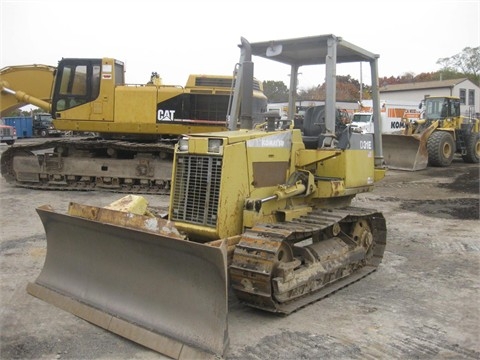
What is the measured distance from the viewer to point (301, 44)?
571cm

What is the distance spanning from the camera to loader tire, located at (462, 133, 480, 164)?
63.6 feet

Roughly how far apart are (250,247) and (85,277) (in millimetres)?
1664

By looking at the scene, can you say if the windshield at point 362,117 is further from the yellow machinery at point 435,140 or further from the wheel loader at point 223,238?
the wheel loader at point 223,238

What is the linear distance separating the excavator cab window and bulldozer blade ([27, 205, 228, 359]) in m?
7.30

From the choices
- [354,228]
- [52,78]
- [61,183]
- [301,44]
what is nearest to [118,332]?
[354,228]

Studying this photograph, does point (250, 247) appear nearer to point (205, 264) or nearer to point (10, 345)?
point (205, 264)

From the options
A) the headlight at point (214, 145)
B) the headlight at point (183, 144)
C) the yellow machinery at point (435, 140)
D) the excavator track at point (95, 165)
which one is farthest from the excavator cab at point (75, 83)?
the yellow machinery at point (435, 140)

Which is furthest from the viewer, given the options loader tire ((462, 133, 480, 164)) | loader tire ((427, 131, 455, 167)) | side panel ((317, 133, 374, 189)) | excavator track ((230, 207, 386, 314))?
loader tire ((462, 133, 480, 164))

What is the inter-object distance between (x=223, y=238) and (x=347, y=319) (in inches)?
52.9

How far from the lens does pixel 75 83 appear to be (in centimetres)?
1163

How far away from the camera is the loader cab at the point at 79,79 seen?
11.5 metres

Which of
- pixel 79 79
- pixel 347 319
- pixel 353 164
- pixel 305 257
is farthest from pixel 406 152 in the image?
pixel 347 319

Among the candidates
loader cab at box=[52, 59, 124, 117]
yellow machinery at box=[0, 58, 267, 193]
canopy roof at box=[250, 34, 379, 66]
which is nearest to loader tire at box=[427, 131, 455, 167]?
yellow machinery at box=[0, 58, 267, 193]

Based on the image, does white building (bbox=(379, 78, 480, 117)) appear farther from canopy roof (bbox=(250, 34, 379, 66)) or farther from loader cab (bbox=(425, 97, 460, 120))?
canopy roof (bbox=(250, 34, 379, 66))
